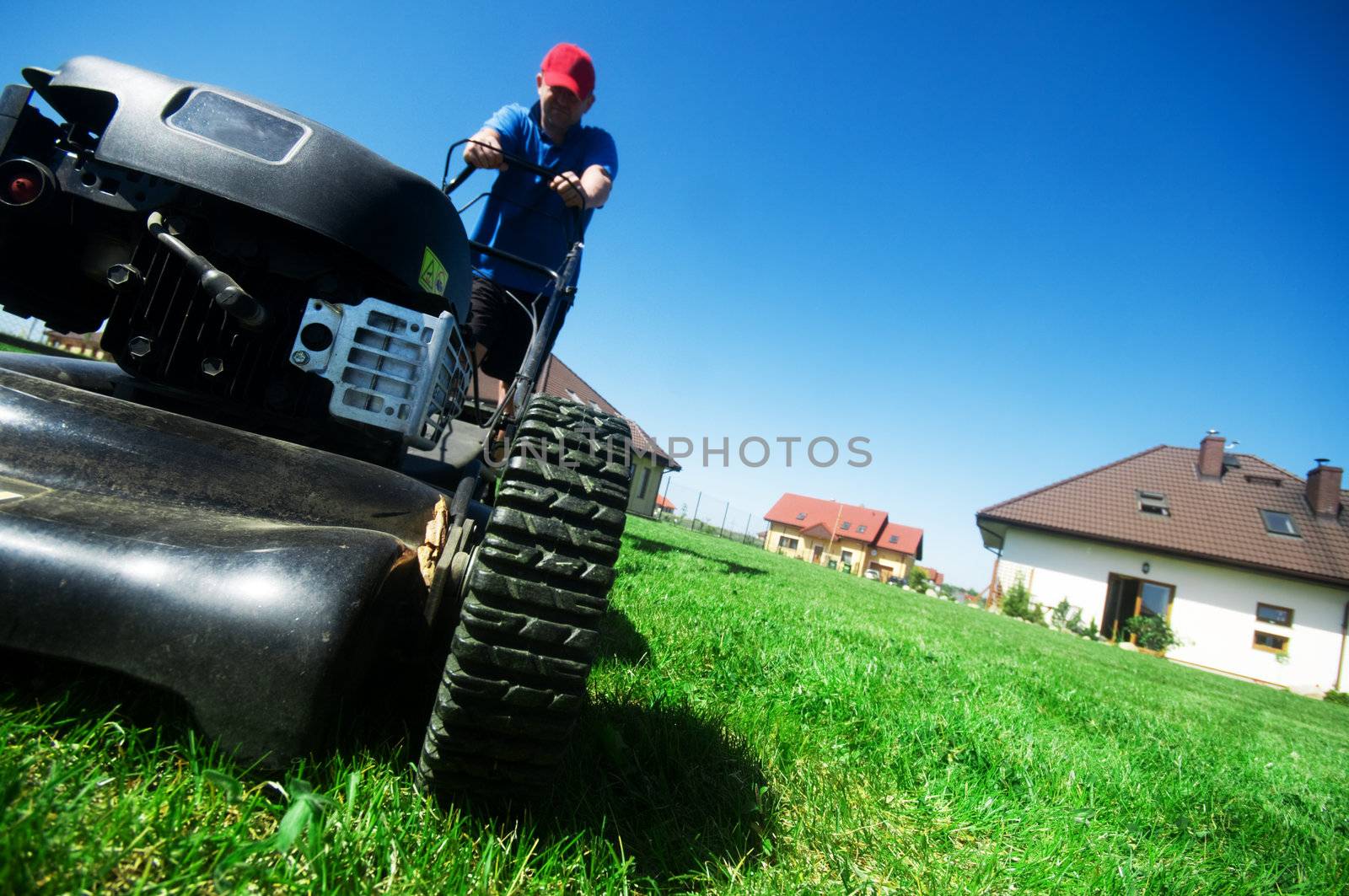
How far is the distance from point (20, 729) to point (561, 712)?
0.81 metres

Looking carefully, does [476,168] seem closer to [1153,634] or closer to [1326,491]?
[1153,634]

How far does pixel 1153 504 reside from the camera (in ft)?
76.2

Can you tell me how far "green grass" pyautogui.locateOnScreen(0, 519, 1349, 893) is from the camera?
35.0 inches

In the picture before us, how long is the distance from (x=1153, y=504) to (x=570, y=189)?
1075 inches

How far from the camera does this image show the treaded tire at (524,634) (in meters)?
0.99

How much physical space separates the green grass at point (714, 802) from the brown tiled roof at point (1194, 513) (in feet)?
72.1

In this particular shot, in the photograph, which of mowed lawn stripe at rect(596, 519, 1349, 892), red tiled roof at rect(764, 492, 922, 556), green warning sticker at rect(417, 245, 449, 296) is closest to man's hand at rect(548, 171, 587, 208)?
green warning sticker at rect(417, 245, 449, 296)

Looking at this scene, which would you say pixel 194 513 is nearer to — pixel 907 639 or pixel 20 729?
pixel 20 729

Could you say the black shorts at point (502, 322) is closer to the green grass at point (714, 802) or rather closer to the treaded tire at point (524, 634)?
the green grass at point (714, 802)

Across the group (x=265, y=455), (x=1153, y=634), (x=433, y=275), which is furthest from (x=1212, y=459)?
(x=265, y=455)

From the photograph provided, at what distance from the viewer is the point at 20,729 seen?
987 millimetres

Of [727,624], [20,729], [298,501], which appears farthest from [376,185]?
[727,624]

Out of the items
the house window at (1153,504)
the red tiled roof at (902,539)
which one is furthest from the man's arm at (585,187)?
the red tiled roof at (902,539)

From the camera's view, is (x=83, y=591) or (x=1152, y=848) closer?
(x=83, y=591)
